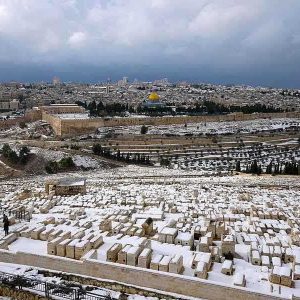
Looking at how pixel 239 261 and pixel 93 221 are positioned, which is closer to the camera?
pixel 239 261

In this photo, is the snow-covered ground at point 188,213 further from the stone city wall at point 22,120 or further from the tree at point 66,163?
the stone city wall at point 22,120

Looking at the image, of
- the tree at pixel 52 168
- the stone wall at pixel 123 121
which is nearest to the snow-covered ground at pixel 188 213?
the tree at pixel 52 168

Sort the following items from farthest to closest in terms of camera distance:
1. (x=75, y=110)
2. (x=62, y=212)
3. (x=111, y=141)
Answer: (x=75, y=110), (x=111, y=141), (x=62, y=212)

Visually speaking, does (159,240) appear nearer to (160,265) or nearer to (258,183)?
(160,265)

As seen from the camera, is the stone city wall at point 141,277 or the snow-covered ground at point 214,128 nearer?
the stone city wall at point 141,277

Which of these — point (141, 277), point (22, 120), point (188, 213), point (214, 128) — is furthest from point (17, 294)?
point (22, 120)

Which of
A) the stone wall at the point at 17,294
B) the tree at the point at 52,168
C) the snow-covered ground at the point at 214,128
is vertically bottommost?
the tree at the point at 52,168

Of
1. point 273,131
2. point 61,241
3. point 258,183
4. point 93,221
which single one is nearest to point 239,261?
point 61,241

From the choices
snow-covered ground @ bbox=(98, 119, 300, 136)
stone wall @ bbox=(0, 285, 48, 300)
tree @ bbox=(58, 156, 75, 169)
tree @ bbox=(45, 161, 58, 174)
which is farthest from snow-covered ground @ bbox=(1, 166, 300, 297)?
snow-covered ground @ bbox=(98, 119, 300, 136)

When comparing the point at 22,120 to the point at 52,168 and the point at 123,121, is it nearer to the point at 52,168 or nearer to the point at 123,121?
the point at 123,121
